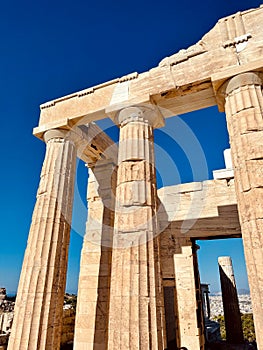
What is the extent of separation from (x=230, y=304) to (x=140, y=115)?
43.0ft

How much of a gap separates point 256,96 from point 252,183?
2.42 meters

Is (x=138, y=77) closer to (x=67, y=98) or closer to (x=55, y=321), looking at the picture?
(x=67, y=98)

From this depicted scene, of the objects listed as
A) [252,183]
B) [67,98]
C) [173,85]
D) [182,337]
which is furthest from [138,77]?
[182,337]

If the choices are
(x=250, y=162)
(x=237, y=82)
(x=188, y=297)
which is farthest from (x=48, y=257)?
(x=237, y=82)

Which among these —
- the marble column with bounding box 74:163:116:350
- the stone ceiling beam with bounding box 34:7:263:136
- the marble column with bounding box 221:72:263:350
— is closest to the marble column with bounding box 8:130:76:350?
the stone ceiling beam with bounding box 34:7:263:136

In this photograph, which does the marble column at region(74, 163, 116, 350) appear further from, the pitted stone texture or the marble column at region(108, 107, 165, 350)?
the pitted stone texture

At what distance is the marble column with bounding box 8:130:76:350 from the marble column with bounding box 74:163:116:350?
9.73ft

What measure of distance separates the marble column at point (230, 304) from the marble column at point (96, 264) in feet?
28.5

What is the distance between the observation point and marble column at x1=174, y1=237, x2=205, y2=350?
10.7 metres

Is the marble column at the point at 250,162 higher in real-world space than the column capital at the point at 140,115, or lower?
lower

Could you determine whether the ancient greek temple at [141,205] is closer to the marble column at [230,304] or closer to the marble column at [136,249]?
the marble column at [136,249]

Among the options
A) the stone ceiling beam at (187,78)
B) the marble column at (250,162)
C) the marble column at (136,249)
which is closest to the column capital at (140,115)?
the marble column at (136,249)

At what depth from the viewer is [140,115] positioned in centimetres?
845

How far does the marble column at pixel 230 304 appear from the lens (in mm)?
14922
